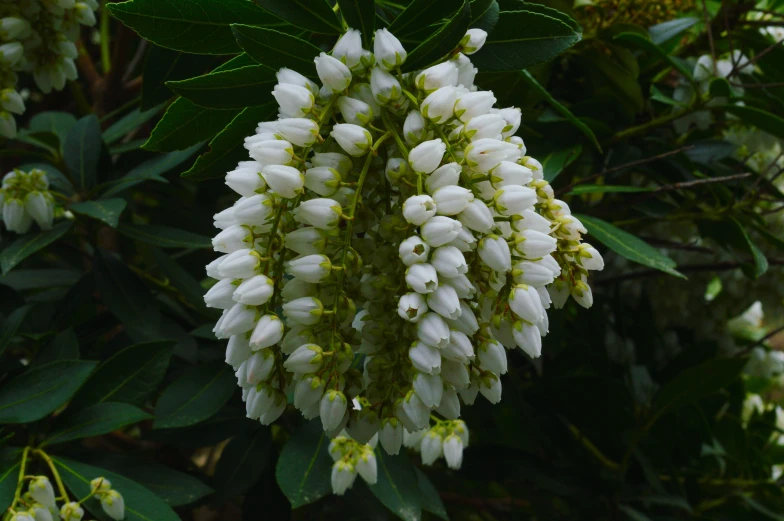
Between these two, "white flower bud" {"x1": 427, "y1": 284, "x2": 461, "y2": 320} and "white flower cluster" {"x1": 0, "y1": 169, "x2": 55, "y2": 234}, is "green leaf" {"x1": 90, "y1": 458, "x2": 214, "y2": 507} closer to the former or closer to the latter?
"white flower cluster" {"x1": 0, "y1": 169, "x2": 55, "y2": 234}

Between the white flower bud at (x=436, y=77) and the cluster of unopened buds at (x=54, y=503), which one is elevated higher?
the white flower bud at (x=436, y=77)

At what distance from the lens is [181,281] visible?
1309 millimetres

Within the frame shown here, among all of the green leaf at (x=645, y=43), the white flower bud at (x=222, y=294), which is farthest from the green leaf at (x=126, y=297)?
the green leaf at (x=645, y=43)

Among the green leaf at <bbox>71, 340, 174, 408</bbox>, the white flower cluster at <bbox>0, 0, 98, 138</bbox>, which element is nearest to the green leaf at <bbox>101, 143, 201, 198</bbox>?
the white flower cluster at <bbox>0, 0, 98, 138</bbox>

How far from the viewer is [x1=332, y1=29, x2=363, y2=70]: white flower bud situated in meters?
0.67

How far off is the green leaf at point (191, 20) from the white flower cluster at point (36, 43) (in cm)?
56

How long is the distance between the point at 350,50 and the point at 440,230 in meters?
0.21

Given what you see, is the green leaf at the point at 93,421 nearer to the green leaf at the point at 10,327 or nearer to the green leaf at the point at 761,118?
the green leaf at the point at 10,327

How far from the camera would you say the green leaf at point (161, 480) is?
1158mm

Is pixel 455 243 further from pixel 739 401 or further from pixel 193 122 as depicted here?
pixel 739 401

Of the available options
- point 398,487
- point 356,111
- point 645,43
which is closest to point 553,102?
point 645,43

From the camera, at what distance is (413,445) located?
4.04 ft

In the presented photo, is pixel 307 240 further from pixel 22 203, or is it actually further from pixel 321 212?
pixel 22 203

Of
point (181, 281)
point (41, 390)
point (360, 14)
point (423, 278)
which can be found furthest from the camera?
point (181, 281)
